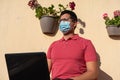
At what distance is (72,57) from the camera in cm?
378

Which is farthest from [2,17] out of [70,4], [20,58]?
[20,58]

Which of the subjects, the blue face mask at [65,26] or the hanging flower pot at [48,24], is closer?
the blue face mask at [65,26]

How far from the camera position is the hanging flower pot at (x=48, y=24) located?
14.5ft

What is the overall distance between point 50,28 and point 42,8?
0.93 ft

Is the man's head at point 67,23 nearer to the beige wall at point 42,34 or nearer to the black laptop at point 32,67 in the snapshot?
the beige wall at point 42,34

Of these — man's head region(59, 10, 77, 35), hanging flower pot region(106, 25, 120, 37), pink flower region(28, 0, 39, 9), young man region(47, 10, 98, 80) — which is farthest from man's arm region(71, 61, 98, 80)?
pink flower region(28, 0, 39, 9)

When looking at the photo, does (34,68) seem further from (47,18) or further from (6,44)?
(6,44)

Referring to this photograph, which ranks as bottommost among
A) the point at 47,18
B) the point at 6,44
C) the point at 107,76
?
the point at 107,76

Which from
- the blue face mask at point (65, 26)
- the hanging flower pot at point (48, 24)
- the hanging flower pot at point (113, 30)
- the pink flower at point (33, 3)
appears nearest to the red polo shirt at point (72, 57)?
the blue face mask at point (65, 26)

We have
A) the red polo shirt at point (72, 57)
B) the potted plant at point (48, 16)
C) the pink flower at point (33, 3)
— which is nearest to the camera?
the red polo shirt at point (72, 57)

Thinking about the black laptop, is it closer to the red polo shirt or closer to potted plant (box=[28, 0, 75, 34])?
the red polo shirt

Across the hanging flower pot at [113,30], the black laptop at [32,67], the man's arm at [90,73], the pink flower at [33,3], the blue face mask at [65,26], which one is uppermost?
the pink flower at [33,3]

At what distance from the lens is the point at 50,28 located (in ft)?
14.6

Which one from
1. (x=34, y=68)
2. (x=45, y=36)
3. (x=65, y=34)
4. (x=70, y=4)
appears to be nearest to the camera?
(x=34, y=68)
